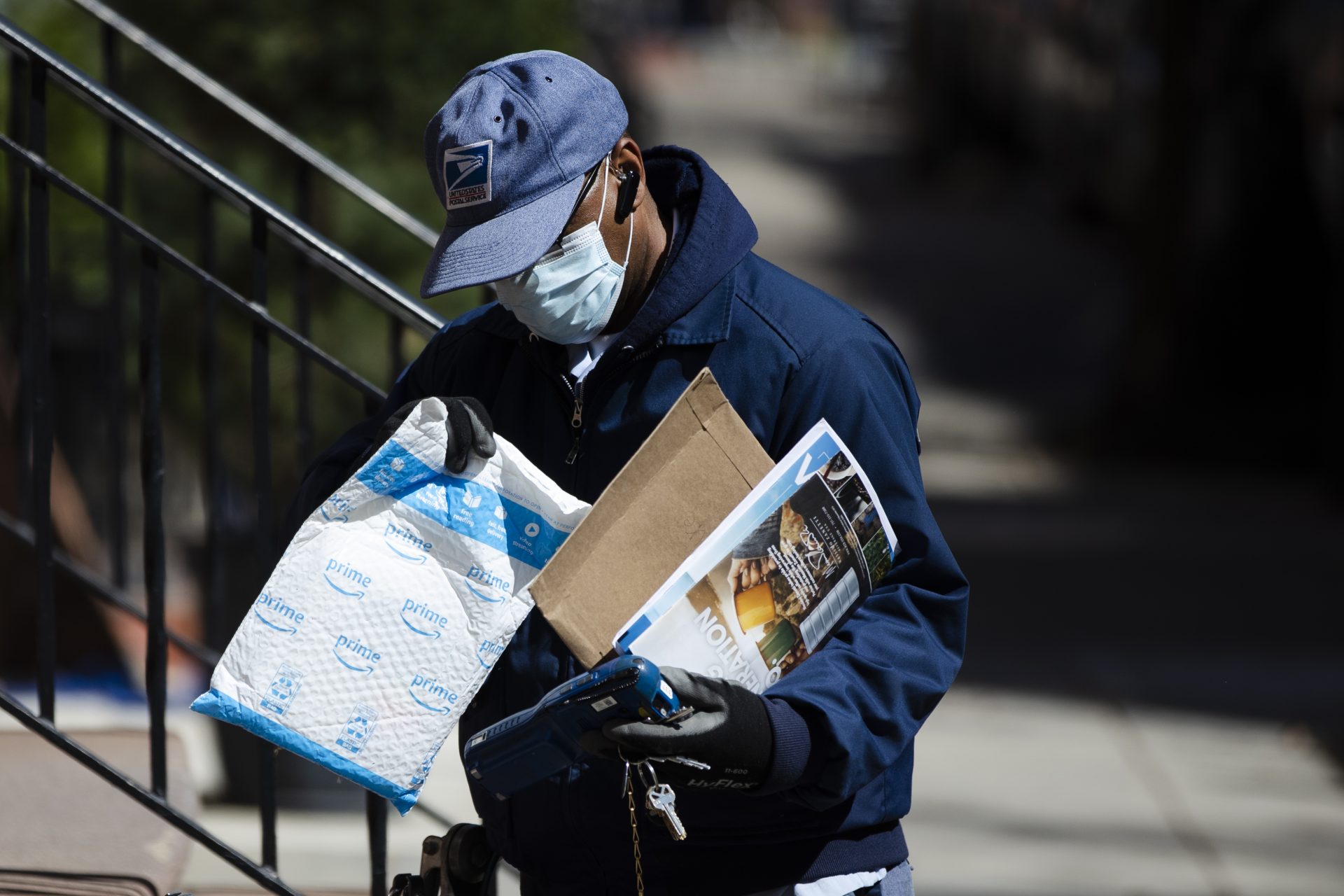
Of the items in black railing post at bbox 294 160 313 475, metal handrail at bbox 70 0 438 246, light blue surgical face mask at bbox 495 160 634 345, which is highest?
light blue surgical face mask at bbox 495 160 634 345

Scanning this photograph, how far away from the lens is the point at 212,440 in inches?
134

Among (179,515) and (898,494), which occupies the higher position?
(898,494)

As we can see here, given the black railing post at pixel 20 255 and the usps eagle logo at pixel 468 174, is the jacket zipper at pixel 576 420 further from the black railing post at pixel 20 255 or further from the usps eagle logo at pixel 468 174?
the black railing post at pixel 20 255

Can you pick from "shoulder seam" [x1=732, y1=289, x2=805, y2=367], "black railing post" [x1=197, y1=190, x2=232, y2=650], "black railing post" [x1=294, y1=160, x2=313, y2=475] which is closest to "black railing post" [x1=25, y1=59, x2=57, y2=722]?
"black railing post" [x1=294, y1=160, x2=313, y2=475]

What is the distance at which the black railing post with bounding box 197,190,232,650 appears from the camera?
11.0 feet

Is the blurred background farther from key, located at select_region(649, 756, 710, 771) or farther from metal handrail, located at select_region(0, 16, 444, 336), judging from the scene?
key, located at select_region(649, 756, 710, 771)

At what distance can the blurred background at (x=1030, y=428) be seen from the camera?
5.49m

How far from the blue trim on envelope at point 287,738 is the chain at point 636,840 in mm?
254

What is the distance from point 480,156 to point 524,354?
0.99ft

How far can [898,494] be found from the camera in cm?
193

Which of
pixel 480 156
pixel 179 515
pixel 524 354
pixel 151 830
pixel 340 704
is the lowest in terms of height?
pixel 179 515

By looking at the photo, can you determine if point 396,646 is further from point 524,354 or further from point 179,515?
point 179,515

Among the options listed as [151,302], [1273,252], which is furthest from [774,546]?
[1273,252]

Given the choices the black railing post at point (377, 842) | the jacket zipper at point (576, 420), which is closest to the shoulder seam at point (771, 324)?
the jacket zipper at point (576, 420)
